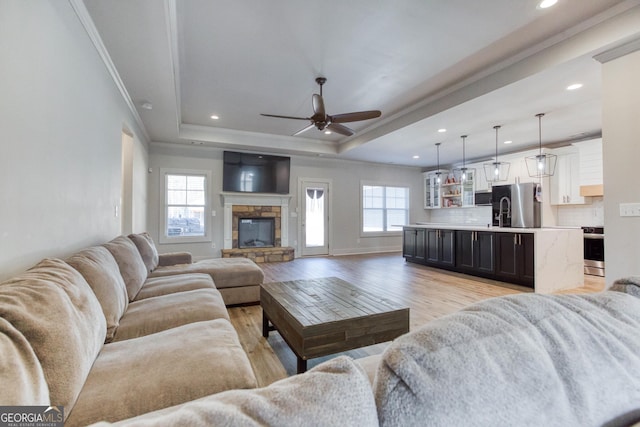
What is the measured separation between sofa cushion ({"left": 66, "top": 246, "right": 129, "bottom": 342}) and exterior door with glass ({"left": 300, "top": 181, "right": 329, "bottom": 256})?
5424mm

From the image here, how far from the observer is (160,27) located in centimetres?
225

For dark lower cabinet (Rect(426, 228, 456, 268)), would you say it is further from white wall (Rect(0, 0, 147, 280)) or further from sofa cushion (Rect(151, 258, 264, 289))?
white wall (Rect(0, 0, 147, 280))

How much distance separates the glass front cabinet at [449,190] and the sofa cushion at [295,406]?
7.58m

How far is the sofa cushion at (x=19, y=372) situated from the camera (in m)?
0.65

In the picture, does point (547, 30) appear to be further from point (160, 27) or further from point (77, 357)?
point (77, 357)

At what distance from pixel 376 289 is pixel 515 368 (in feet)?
11.9

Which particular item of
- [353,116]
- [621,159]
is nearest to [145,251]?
[353,116]

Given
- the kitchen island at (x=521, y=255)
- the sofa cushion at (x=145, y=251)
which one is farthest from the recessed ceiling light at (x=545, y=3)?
the sofa cushion at (x=145, y=251)

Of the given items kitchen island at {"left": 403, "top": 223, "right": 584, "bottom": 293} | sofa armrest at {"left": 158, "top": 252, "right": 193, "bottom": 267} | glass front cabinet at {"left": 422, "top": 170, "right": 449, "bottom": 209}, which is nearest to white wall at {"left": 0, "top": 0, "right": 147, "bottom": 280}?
sofa armrest at {"left": 158, "top": 252, "right": 193, "bottom": 267}

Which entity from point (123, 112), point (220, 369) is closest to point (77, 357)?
point (220, 369)

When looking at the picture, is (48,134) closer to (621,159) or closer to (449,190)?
(621,159)

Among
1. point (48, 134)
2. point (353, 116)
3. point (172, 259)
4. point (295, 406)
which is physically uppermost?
point (353, 116)

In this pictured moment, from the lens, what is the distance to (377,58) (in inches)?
123

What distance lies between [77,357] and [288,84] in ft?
11.9
